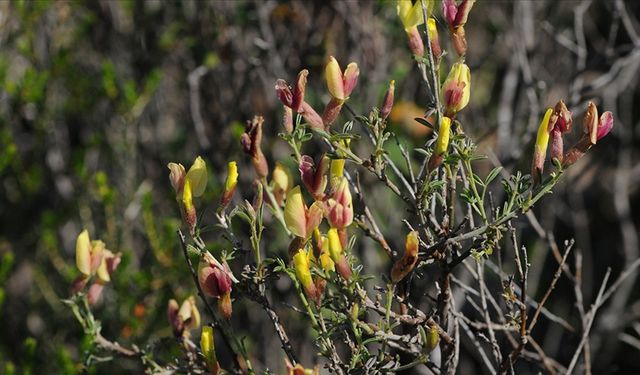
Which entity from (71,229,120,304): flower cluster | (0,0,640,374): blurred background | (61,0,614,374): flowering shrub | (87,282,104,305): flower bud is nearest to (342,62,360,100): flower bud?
(61,0,614,374): flowering shrub

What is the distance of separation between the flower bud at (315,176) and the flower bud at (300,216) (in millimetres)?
43

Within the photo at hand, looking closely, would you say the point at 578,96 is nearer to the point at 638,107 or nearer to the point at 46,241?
the point at 46,241

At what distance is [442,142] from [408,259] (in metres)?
0.18

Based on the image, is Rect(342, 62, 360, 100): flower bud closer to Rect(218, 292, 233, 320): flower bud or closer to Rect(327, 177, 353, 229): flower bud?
Rect(327, 177, 353, 229): flower bud

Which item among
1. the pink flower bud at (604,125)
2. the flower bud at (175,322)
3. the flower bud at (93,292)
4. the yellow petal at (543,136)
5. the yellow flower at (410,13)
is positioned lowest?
the flower bud at (93,292)

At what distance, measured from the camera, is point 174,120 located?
3906 mm

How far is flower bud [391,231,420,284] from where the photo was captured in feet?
3.99

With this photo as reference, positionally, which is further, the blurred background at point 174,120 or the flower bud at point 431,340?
the blurred background at point 174,120

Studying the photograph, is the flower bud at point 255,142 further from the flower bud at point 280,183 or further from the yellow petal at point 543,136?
the yellow petal at point 543,136

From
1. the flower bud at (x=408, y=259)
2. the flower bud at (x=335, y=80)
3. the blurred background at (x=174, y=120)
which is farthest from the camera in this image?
the blurred background at (x=174, y=120)

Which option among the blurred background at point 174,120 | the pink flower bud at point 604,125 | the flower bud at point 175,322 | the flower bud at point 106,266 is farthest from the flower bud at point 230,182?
the blurred background at point 174,120

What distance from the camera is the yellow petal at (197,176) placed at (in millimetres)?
1345

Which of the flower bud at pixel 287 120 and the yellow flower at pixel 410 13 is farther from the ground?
the yellow flower at pixel 410 13

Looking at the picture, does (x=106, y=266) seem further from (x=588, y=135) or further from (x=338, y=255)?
(x=588, y=135)
